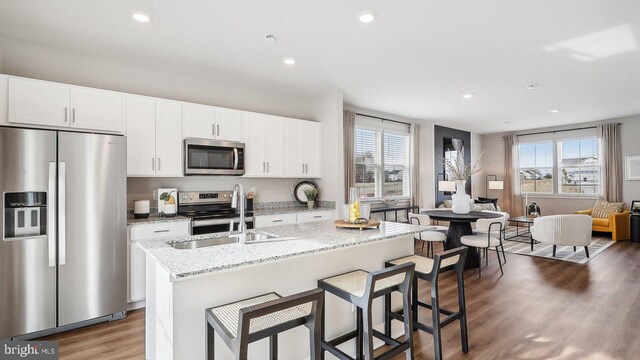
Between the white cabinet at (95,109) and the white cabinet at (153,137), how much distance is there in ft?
0.36

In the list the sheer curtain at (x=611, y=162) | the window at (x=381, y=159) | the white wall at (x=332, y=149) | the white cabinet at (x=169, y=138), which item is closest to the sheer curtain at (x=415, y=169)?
the window at (x=381, y=159)

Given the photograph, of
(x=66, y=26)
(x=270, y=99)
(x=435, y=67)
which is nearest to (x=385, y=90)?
(x=435, y=67)

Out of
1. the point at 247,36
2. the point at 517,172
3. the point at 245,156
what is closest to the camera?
the point at 247,36

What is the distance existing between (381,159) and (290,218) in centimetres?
297

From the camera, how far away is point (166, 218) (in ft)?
11.8

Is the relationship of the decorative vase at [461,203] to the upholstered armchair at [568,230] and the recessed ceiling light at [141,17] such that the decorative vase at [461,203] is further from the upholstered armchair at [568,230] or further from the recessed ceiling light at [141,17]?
the recessed ceiling light at [141,17]

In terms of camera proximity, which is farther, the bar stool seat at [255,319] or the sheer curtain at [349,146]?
the sheer curtain at [349,146]

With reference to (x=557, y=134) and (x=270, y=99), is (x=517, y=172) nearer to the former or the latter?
(x=557, y=134)

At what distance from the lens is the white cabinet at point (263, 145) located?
4387 mm

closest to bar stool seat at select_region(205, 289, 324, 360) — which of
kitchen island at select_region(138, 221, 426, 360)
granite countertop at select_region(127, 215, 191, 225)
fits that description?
kitchen island at select_region(138, 221, 426, 360)

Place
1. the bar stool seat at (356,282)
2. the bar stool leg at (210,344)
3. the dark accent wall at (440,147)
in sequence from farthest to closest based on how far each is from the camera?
the dark accent wall at (440,147)
the bar stool seat at (356,282)
the bar stool leg at (210,344)

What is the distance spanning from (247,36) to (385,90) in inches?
98.7

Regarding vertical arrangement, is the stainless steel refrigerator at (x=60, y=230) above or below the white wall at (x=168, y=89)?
below

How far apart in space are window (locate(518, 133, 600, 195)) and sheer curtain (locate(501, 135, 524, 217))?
13cm
